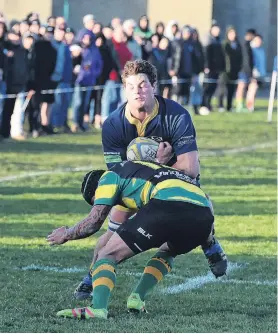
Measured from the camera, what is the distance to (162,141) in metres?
8.56

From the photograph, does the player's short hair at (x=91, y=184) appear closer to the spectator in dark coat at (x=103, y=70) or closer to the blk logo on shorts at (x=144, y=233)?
the blk logo on shorts at (x=144, y=233)

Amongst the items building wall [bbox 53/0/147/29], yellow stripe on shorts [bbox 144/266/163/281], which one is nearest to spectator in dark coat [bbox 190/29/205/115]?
building wall [bbox 53/0/147/29]

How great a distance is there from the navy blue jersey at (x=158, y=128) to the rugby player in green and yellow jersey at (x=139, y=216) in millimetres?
455

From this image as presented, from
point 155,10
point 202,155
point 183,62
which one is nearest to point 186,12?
point 155,10

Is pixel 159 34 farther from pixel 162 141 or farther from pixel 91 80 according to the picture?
pixel 162 141

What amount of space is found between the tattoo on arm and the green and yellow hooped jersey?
0.05m

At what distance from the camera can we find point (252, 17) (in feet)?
141

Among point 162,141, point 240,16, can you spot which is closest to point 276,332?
point 162,141

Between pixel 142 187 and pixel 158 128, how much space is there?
69 cm

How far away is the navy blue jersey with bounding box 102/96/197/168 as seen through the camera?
27.9ft

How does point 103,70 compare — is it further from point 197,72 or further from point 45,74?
point 197,72

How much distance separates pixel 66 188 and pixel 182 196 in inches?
308

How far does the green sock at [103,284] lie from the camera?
7938mm

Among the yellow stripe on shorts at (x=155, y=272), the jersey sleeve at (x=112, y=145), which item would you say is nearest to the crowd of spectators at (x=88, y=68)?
the jersey sleeve at (x=112, y=145)
